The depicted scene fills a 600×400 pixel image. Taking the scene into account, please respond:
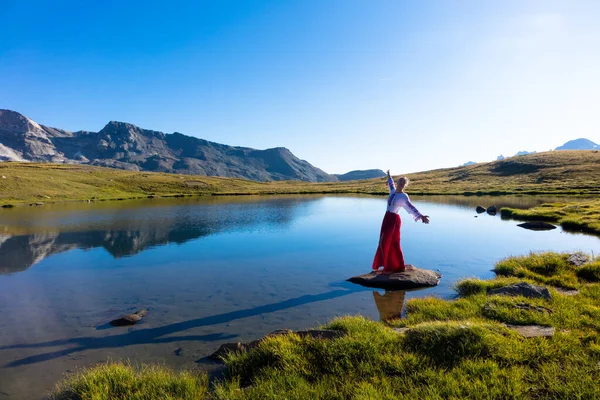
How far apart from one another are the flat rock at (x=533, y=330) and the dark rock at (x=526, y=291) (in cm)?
274

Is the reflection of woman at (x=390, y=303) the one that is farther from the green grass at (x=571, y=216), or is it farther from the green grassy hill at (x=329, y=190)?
the green grassy hill at (x=329, y=190)

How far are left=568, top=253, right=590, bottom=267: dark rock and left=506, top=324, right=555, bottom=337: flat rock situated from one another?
902 centimetres

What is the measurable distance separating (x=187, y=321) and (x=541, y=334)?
10292 mm

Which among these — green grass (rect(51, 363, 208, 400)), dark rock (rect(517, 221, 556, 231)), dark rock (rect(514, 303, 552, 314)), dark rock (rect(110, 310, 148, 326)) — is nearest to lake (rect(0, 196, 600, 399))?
dark rock (rect(110, 310, 148, 326))

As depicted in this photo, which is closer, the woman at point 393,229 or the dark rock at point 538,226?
the woman at point 393,229

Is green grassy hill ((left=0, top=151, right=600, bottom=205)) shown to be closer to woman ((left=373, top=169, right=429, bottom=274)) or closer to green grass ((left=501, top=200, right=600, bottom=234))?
green grass ((left=501, top=200, right=600, bottom=234))

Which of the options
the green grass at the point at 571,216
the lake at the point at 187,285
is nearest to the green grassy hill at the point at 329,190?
the green grass at the point at 571,216

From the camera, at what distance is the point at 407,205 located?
1472 centimetres

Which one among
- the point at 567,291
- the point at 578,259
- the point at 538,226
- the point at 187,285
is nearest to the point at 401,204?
the point at 567,291

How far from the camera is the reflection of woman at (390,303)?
1109cm

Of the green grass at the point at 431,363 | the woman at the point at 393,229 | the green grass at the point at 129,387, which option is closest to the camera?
the green grass at the point at 431,363

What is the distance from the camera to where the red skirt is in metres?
15.0

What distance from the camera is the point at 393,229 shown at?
15.0 m

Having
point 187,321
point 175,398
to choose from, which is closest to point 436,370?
point 175,398
